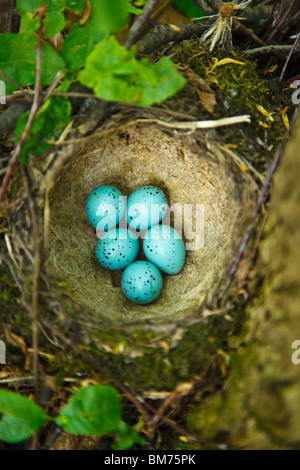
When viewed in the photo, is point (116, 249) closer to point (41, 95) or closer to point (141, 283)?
point (141, 283)

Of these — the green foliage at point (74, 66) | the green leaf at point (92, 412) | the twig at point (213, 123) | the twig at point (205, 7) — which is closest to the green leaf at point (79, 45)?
the green foliage at point (74, 66)

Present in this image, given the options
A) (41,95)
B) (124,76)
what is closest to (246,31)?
(124,76)

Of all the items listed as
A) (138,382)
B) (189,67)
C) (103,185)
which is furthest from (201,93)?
(138,382)

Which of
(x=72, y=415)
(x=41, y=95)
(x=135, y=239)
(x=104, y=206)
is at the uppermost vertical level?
(x=41, y=95)

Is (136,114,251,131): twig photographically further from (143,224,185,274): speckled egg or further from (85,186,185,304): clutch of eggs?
(143,224,185,274): speckled egg

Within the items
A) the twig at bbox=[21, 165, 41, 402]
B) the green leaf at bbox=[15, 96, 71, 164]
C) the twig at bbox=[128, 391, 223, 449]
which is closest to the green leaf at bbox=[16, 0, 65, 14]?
the green leaf at bbox=[15, 96, 71, 164]

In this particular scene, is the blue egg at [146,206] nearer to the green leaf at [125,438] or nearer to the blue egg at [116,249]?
the blue egg at [116,249]

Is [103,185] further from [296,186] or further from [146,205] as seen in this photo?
[296,186]
